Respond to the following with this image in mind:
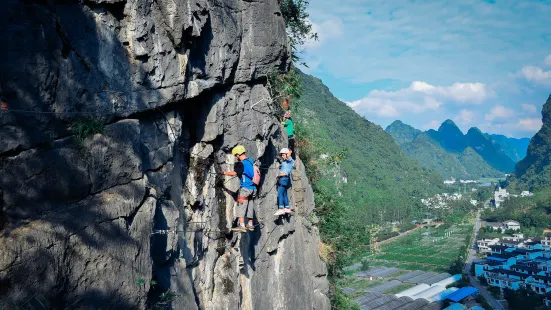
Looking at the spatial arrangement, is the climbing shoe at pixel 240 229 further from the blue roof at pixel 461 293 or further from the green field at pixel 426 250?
the green field at pixel 426 250

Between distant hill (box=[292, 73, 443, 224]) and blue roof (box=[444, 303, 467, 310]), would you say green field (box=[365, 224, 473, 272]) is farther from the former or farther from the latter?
blue roof (box=[444, 303, 467, 310])

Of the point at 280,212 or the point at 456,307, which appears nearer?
the point at 280,212

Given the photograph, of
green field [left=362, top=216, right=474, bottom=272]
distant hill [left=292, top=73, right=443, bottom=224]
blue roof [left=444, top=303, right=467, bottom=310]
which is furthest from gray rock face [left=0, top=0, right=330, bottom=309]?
distant hill [left=292, top=73, right=443, bottom=224]

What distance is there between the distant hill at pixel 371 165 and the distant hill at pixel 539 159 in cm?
2215

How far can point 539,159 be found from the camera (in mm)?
117562

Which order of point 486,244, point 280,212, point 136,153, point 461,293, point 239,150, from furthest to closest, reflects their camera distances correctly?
point 486,244 < point 461,293 < point 280,212 < point 239,150 < point 136,153

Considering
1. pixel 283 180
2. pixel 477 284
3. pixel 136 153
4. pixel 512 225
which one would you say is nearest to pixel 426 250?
pixel 477 284

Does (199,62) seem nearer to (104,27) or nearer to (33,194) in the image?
(104,27)

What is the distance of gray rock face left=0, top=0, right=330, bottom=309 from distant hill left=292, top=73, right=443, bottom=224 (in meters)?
59.2

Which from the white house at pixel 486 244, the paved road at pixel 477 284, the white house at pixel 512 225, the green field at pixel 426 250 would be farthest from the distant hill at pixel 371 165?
the white house at pixel 512 225

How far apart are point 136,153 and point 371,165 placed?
10058 cm

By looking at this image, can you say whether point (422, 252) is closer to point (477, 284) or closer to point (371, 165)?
point (477, 284)

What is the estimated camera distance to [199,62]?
6840mm

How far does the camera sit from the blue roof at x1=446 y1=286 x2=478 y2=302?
39.1m
